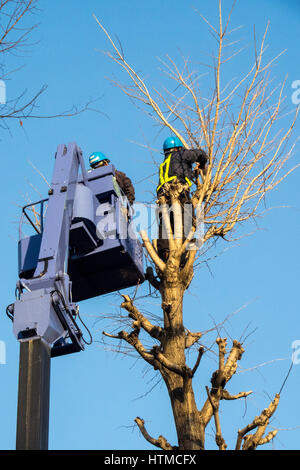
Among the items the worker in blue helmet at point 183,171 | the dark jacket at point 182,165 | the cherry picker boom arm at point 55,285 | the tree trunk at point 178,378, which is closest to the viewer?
the cherry picker boom arm at point 55,285

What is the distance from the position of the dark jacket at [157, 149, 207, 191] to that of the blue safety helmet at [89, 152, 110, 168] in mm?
937

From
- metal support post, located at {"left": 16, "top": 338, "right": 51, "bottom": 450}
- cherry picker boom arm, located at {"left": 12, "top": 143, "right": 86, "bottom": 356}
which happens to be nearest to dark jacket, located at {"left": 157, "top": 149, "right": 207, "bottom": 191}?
cherry picker boom arm, located at {"left": 12, "top": 143, "right": 86, "bottom": 356}

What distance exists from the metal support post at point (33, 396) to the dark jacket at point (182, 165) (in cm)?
403

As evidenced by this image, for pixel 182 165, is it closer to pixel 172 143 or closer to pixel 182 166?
pixel 182 166

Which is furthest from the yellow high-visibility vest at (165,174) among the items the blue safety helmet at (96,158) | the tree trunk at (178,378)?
the tree trunk at (178,378)

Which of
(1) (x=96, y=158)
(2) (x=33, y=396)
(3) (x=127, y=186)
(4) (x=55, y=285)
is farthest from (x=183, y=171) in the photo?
(2) (x=33, y=396)

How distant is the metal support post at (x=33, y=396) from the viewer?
23.3 feet

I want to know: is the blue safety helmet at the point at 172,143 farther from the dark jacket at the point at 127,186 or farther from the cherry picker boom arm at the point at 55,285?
the cherry picker boom arm at the point at 55,285

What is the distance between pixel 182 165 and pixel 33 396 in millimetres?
4677

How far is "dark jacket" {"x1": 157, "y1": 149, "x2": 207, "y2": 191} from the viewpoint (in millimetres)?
11062

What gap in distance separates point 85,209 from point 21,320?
1.90 m
